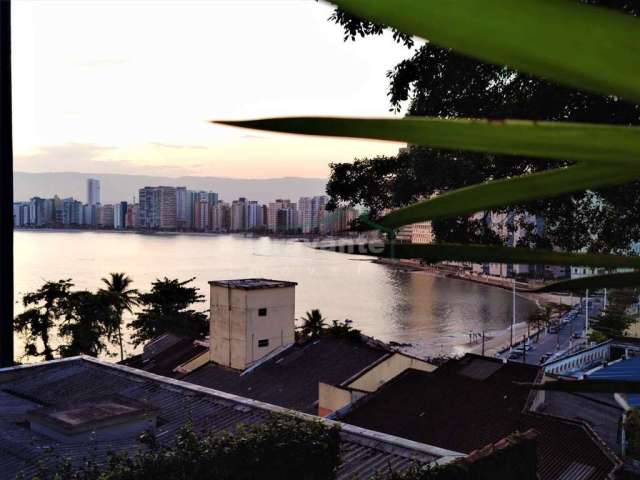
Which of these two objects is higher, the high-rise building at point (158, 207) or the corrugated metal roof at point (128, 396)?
the high-rise building at point (158, 207)

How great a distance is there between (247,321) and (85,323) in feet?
31.6

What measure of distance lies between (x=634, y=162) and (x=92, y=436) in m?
5.62

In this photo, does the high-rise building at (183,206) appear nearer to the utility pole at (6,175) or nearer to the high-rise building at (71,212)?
the high-rise building at (71,212)

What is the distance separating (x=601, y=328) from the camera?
28.0 m

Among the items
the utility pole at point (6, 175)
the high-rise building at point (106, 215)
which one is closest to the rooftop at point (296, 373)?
the utility pole at point (6, 175)

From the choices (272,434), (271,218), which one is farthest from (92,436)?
(271,218)

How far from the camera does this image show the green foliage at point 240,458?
3.77m

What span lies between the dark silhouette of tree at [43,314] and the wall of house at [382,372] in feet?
41.8

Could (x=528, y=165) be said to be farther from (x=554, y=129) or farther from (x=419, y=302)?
(x=419, y=302)

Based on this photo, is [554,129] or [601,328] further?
[601,328]

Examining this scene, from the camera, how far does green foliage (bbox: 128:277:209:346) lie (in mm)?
23859

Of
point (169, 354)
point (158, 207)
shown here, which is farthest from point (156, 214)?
point (169, 354)

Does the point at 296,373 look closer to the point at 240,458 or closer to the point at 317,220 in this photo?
the point at 240,458

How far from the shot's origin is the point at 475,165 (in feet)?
14.5
